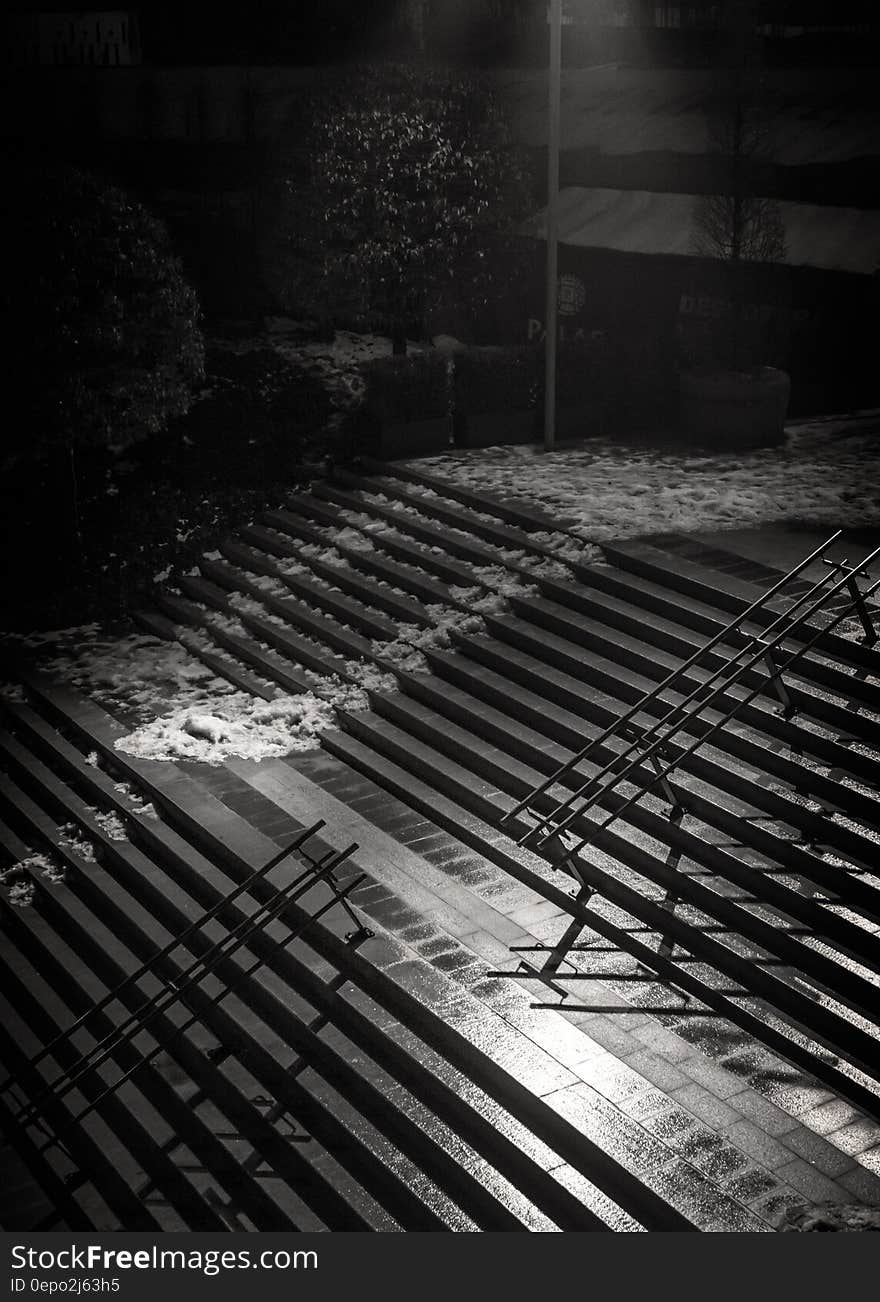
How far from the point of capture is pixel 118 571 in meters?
16.1

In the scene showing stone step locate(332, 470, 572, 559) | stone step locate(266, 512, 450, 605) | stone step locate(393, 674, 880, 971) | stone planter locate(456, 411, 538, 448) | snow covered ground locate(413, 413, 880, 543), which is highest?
stone planter locate(456, 411, 538, 448)

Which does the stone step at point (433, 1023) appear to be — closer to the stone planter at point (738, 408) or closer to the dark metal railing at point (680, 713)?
the dark metal railing at point (680, 713)

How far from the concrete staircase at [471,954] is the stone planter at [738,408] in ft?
12.3

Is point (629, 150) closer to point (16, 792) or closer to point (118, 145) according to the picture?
point (118, 145)

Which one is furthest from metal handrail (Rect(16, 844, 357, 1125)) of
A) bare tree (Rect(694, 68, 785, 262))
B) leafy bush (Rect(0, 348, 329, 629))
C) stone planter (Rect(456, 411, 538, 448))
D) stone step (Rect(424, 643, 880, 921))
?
bare tree (Rect(694, 68, 785, 262))

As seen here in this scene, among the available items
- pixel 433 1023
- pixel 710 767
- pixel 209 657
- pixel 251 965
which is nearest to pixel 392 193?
pixel 209 657

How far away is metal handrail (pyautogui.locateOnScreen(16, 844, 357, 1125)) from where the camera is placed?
8531 millimetres

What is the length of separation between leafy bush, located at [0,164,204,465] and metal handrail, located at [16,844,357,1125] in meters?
8.07

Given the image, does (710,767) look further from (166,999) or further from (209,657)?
(209,657)

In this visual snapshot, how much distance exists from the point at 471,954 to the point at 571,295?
16.5 m

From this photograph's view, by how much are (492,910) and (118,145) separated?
22.1 meters

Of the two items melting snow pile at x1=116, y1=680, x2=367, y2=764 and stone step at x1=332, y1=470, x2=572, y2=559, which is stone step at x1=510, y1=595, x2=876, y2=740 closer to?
stone step at x1=332, y1=470, x2=572, y2=559

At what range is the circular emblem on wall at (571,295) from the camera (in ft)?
75.3

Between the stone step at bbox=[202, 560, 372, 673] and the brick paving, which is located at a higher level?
the stone step at bbox=[202, 560, 372, 673]
